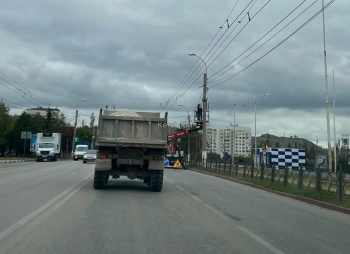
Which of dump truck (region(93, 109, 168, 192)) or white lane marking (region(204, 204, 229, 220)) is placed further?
dump truck (region(93, 109, 168, 192))

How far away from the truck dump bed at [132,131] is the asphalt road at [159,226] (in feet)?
8.97

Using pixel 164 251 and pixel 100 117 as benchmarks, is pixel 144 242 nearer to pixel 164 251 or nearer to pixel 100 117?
pixel 164 251

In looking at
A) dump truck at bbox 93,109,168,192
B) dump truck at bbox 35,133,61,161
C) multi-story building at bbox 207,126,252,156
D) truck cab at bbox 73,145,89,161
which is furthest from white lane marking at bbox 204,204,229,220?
multi-story building at bbox 207,126,252,156

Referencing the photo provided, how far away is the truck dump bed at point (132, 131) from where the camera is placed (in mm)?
17344

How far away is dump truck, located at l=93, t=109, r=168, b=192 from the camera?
57.0 feet

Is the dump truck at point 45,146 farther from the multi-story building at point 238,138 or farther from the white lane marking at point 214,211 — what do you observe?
the multi-story building at point 238,138

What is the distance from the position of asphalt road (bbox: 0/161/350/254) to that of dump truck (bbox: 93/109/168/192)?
260 cm

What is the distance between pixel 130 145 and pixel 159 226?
7.96m

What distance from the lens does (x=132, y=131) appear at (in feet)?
57.8

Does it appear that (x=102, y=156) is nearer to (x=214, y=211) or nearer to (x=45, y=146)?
(x=214, y=211)

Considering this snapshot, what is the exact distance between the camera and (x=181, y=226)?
9.79 m

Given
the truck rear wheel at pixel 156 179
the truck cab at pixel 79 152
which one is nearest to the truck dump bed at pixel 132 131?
the truck rear wheel at pixel 156 179

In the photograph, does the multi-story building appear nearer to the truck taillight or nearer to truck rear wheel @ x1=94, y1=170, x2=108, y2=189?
truck rear wheel @ x1=94, y1=170, x2=108, y2=189

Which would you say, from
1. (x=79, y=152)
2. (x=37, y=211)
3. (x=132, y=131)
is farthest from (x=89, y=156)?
(x=37, y=211)
